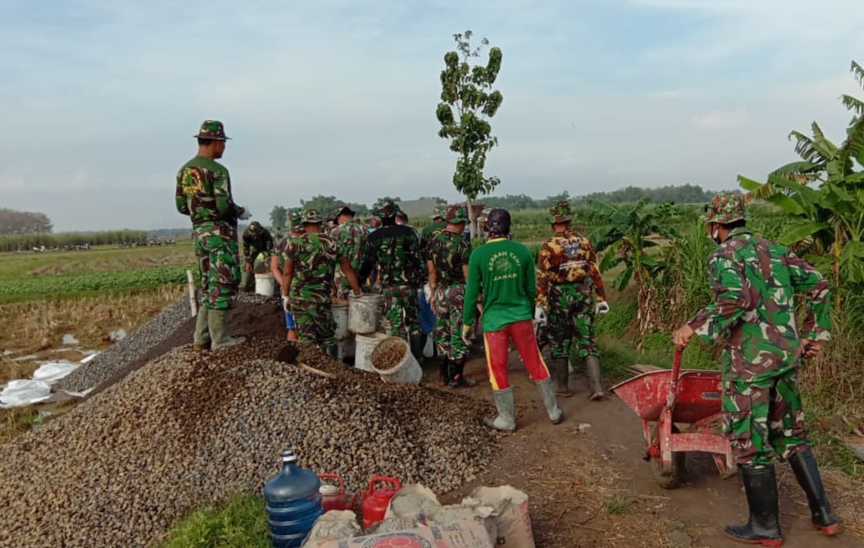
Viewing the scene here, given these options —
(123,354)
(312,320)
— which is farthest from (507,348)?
(123,354)

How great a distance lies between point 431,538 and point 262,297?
741cm

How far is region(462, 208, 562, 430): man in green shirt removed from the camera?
5.53 meters

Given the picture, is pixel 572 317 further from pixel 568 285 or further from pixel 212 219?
pixel 212 219

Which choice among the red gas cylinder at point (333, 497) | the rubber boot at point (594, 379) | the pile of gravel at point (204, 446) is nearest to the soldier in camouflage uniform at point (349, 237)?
the pile of gravel at point (204, 446)

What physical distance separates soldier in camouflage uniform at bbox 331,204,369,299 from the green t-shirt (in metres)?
2.65

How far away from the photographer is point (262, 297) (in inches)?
388

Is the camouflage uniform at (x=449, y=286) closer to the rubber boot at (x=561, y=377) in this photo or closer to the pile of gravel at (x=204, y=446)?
the rubber boot at (x=561, y=377)

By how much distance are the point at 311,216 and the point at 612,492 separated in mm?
4471

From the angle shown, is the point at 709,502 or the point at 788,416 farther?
the point at 709,502

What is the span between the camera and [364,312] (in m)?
7.52

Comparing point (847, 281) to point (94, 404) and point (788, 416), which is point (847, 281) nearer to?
point (788, 416)

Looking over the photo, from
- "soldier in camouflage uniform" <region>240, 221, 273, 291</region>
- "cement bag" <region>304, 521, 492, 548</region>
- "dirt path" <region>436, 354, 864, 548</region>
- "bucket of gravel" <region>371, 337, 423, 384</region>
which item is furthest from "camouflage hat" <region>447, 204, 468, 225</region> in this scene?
"soldier in camouflage uniform" <region>240, 221, 273, 291</region>

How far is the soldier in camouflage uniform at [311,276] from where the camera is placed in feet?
23.4

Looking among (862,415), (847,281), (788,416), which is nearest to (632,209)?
(847,281)
